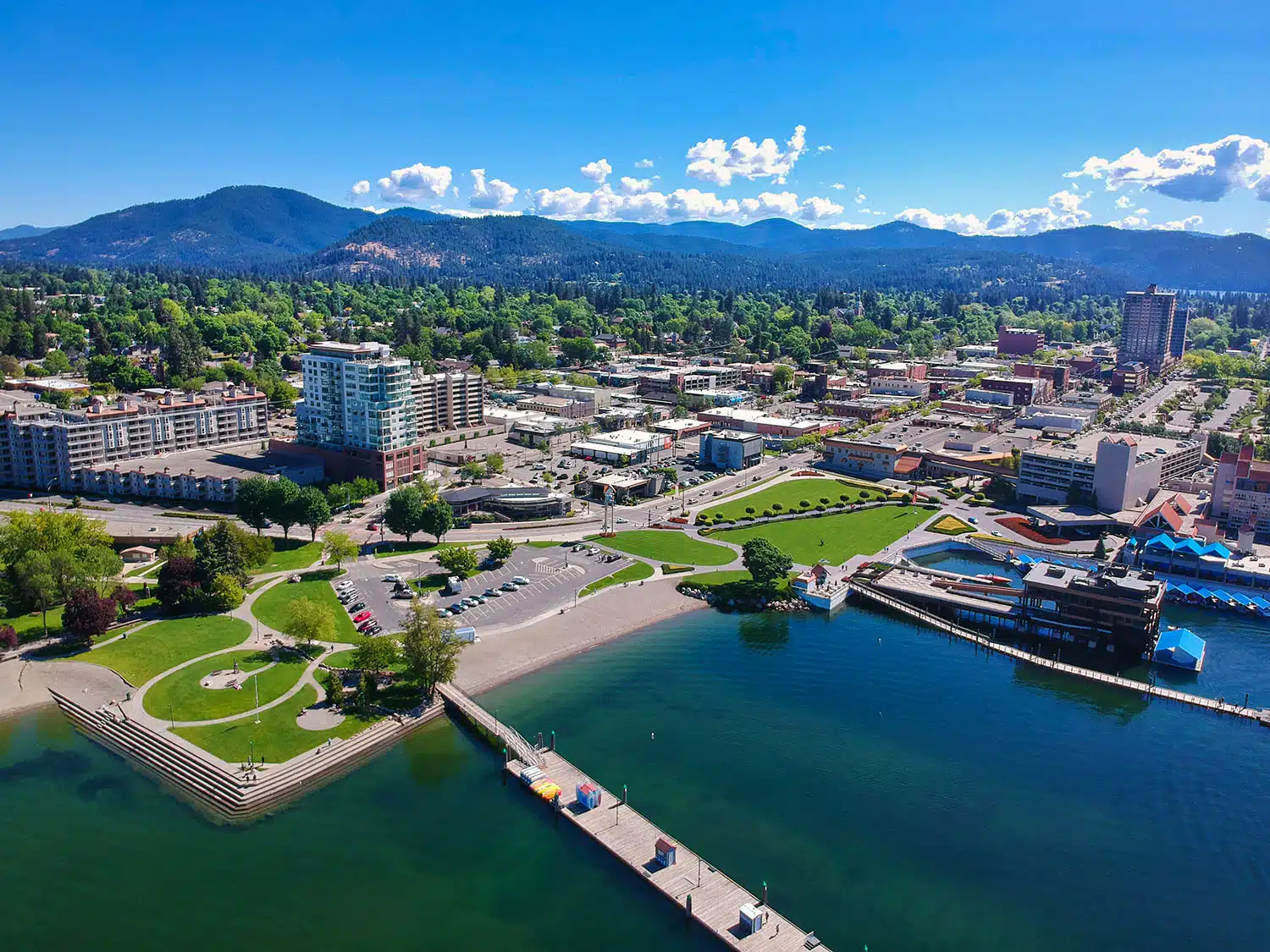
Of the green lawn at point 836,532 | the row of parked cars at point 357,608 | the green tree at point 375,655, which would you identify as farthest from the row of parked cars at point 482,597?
the green lawn at point 836,532

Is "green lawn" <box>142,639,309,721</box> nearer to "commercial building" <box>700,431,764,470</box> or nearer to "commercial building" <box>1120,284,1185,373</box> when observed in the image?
"commercial building" <box>700,431,764,470</box>

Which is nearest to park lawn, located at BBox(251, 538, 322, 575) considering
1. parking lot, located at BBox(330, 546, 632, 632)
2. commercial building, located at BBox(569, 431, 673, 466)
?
parking lot, located at BBox(330, 546, 632, 632)

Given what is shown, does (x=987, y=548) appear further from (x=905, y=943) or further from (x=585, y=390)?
(x=585, y=390)

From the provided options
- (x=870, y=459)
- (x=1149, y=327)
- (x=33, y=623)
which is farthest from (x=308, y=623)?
(x=1149, y=327)

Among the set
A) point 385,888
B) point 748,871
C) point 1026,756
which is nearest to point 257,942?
point 385,888

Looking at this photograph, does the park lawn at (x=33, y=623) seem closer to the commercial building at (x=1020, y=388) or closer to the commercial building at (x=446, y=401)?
the commercial building at (x=446, y=401)
